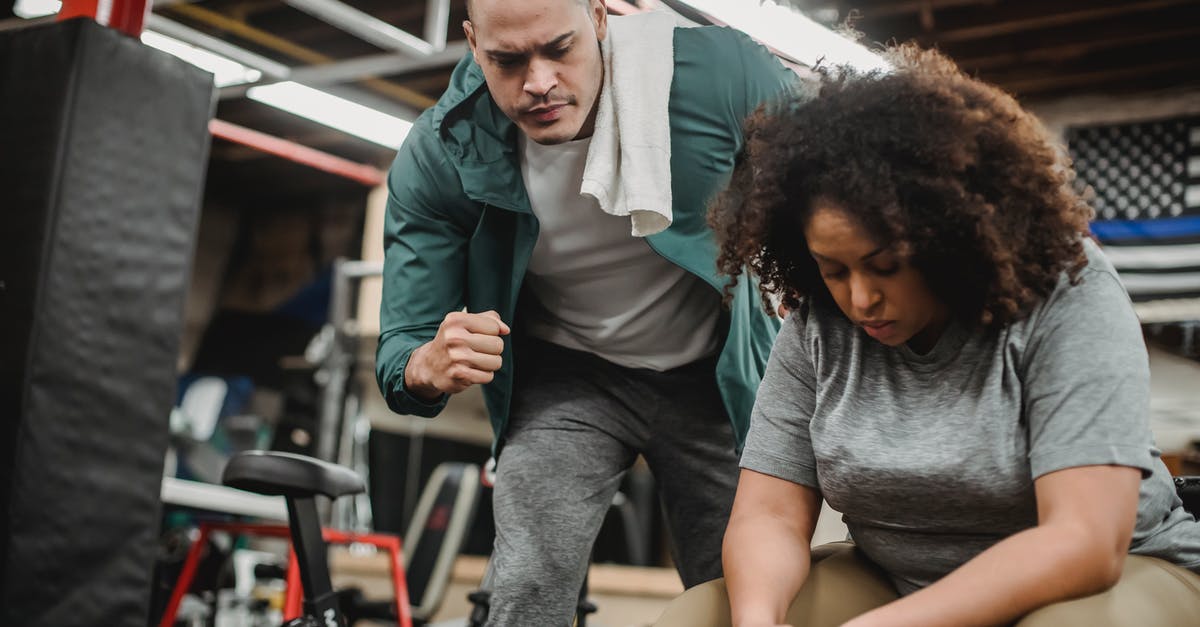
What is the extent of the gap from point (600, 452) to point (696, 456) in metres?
0.17

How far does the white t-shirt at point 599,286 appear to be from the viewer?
1.79 metres

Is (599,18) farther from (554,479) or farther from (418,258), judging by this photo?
(554,479)

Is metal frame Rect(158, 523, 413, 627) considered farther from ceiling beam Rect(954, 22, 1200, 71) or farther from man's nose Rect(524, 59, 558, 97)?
ceiling beam Rect(954, 22, 1200, 71)

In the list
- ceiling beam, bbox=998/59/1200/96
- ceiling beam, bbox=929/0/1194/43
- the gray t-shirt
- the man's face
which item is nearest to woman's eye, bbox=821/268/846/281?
the gray t-shirt

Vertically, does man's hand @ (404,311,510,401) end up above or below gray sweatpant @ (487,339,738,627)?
above

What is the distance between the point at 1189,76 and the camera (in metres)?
6.02

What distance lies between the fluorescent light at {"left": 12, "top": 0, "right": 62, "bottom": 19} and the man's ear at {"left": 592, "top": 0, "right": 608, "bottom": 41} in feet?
12.7

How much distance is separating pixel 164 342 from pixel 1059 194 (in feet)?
7.06

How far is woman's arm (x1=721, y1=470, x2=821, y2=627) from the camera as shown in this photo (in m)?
1.27

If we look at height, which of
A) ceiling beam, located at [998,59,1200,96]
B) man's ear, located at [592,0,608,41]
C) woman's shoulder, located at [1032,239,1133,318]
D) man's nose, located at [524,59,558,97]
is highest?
ceiling beam, located at [998,59,1200,96]

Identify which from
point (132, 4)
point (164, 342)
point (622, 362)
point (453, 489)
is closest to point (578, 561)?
point (622, 362)

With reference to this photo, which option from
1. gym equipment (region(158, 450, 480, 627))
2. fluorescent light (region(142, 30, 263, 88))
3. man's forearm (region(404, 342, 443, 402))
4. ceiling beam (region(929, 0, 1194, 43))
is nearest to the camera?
man's forearm (region(404, 342, 443, 402))

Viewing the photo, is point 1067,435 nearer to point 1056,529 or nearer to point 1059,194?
point 1056,529

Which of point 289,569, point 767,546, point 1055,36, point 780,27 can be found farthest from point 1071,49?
point 767,546
